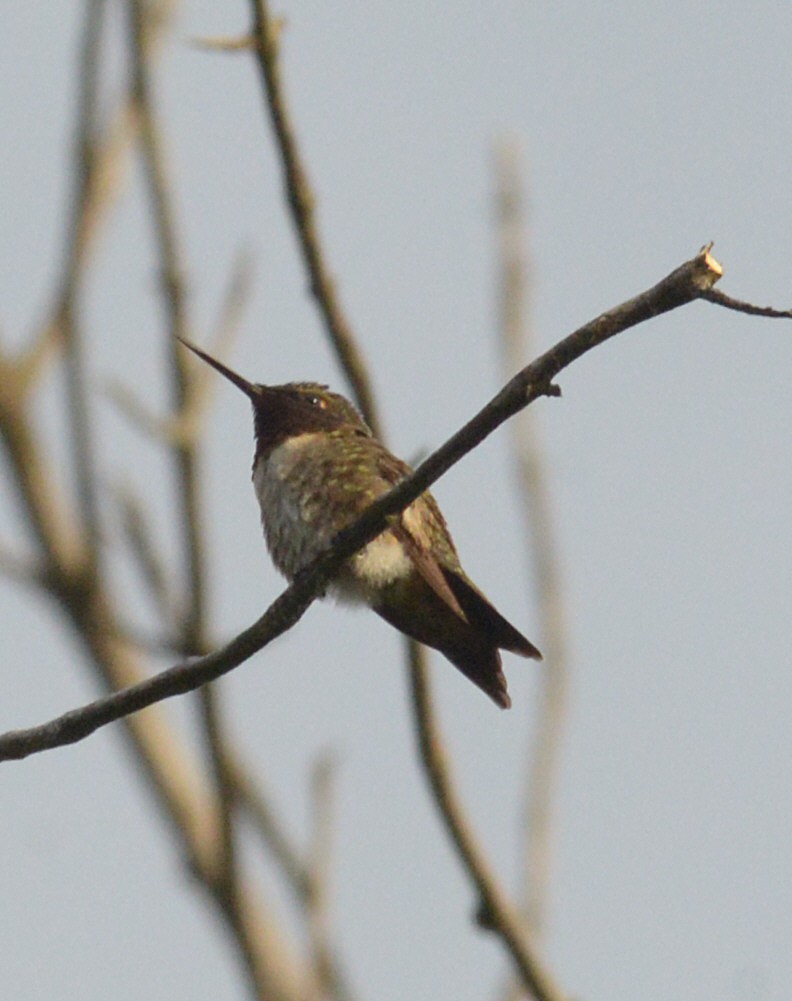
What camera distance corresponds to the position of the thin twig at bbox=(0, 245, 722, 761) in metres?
3.37

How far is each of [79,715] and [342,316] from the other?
189 centimetres

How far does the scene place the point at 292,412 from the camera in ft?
21.2

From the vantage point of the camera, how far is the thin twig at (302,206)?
5.30m

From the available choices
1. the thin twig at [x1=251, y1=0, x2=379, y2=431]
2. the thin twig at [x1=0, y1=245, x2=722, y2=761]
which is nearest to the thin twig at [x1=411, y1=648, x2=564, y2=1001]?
the thin twig at [x1=251, y1=0, x2=379, y2=431]

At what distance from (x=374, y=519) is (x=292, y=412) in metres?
2.70

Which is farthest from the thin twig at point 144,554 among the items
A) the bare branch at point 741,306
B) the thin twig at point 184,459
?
the bare branch at point 741,306

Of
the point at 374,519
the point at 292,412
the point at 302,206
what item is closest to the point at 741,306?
the point at 374,519

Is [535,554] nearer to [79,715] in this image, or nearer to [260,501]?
[260,501]

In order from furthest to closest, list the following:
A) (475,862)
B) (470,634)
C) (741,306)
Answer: (470,634)
(475,862)
(741,306)

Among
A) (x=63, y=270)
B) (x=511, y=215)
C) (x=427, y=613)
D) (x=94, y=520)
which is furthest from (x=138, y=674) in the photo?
(x=511, y=215)

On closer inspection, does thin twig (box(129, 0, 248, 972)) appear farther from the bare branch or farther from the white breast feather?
the bare branch

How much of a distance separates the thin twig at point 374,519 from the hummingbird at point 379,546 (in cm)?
139

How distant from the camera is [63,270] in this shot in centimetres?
661

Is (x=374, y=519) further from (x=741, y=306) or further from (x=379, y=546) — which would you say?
(x=379, y=546)
